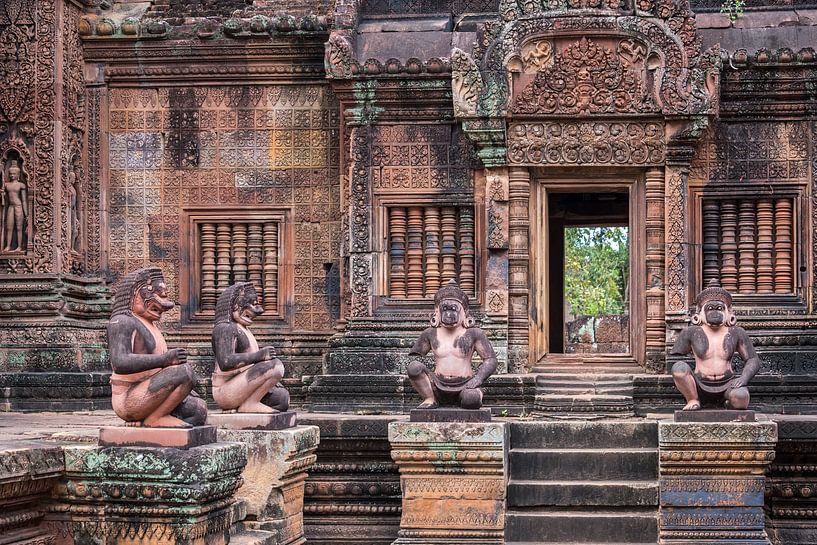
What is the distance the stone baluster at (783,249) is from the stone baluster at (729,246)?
0.36 metres

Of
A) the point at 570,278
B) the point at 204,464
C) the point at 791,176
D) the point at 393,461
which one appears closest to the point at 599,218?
the point at 791,176

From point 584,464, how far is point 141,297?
4.22 metres

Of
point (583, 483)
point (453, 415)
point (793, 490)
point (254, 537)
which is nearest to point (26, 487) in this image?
point (254, 537)

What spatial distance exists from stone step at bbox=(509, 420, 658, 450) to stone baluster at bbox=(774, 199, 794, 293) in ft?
8.38

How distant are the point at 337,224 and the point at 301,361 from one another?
1333 mm

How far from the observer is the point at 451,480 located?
988 centimetres

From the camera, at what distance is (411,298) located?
41.4 ft

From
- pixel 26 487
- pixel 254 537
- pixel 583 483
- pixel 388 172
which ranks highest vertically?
pixel 388 172

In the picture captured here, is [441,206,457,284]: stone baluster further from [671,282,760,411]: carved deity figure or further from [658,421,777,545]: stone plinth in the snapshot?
[658,421,777,545]: stone plinth

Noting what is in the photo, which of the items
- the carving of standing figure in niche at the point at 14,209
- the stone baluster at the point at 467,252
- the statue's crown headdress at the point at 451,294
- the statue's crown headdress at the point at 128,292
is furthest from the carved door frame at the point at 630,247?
the statue's crown headdress at the point at 128,292

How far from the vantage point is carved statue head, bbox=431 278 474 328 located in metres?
9.94

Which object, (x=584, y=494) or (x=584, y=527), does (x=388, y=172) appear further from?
(x=584, y=527)

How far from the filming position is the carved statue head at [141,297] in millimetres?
7344

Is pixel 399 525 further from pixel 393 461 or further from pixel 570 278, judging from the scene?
pixel 570 278
